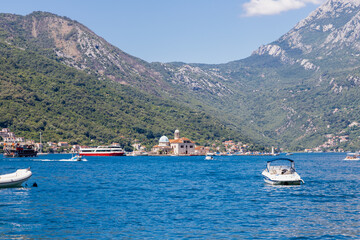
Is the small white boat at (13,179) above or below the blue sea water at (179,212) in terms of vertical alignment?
above

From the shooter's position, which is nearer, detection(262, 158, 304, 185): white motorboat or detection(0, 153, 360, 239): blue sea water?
detection(0, 153, 360, 239): blue sea water

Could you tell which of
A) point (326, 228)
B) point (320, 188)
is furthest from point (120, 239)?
point (320, 188)

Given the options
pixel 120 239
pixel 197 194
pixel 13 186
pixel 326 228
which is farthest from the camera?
pixel 13 186

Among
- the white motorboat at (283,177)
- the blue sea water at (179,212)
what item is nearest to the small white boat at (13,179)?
the blue sea water at (179,212)

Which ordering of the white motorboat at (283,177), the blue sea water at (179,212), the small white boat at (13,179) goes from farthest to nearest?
1. the white motorboat at (283,177)
2. the small white boat at (13,179)
3. the blue sea water at (179,212)

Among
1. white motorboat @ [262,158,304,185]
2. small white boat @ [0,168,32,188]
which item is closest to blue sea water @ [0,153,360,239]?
small white boat @ [0,168,32,188]

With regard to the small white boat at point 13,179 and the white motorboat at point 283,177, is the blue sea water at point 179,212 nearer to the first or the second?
the small white boat at point 13,179

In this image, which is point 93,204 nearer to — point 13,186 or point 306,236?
point 13,186

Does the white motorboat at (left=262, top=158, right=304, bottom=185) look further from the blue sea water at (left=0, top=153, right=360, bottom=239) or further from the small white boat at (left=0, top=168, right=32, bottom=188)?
the small white boat at (left=0, top=168, right=32, bottom=188)

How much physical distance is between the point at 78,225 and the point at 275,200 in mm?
30945

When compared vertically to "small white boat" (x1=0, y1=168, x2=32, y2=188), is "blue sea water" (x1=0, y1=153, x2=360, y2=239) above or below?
below

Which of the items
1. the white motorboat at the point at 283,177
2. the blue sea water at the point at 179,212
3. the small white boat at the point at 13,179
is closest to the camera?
the blue sea water at the point at 179,212

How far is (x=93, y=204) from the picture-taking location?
6262cm

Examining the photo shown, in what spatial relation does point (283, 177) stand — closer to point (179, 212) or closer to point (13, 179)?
point (179, 212)
